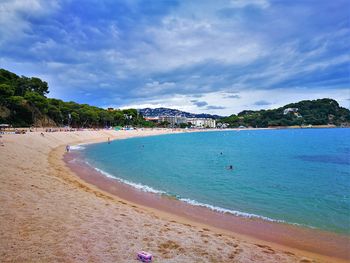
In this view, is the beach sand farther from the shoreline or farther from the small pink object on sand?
the shoreline

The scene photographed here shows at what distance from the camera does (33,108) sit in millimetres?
79375

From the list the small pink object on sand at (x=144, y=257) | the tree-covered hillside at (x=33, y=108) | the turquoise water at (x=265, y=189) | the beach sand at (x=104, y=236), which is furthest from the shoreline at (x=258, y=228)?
the tree-covered hillside at (x=33, y=108)

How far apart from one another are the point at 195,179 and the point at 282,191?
6958mm

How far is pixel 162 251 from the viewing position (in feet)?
25.6

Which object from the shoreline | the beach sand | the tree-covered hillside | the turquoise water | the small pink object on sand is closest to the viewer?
the small pink object on sand

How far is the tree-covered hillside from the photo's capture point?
71750mm

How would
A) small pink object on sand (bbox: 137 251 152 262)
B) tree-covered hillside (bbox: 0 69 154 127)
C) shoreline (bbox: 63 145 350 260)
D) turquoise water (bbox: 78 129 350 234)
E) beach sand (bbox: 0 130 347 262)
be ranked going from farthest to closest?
tree-covered hillside (bbox: 0 69 154 127)
turquoise water (bbox: 78 129 350 234)
shoreline (bbox: 63 145 350 260)
beach sand (bbox: 0 130 347 262)
small pink object on sand (bbox: 137 251 152 262)

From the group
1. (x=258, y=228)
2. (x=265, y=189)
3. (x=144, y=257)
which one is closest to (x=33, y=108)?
(x=265, y=189)

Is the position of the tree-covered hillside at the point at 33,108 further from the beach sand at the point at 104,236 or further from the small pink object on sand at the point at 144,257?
the small pink object on sand at the point at 144,257

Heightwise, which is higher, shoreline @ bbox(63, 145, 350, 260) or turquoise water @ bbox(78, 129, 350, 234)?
shoreline @ bbox(63, 145, 350, 260)

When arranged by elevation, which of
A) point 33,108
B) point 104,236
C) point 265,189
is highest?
point 33,108

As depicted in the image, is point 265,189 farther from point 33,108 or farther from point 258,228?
point 33,108

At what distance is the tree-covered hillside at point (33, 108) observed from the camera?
235 ft

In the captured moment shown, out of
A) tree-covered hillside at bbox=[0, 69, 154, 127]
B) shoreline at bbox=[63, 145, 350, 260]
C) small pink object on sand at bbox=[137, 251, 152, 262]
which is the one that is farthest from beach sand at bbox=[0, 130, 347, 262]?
tree-covered hillside at bbox=[0, 69, 154, 127]
